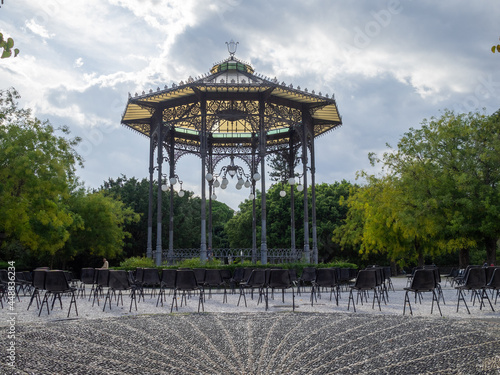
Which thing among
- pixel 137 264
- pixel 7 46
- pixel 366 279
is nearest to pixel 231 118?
pixel 137 264

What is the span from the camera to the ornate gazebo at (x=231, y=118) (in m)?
20.1

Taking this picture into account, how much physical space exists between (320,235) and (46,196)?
70.3ft

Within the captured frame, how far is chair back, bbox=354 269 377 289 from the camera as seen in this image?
11.1 meters

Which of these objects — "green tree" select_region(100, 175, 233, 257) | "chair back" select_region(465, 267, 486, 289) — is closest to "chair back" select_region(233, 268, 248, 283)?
"chair back" select_region(465, 267, 486, 289)

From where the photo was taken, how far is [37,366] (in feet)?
18.3

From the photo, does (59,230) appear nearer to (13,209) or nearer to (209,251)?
(13,209)

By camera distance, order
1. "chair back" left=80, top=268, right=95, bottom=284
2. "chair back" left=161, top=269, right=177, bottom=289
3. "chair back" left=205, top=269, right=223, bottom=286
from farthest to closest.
→ 1. "chair back" left=80, top=268, right=95, bottom=284
2. "chair back" left=205, top=269, right=223, bottom=286
3. "chair back" left=161, top=269, right=177, bottom=289

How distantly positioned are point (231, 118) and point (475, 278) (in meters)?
14.1

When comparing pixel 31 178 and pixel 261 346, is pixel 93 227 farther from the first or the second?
pixel 261 346

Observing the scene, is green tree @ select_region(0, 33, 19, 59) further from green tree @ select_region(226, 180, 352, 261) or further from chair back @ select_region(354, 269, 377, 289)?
green tree @ select_region(226, 180, 352, 261)

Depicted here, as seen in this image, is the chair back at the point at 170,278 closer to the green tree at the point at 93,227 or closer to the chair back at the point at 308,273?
the chair back at the point at 308,273

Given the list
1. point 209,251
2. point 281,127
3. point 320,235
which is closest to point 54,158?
point 209,251

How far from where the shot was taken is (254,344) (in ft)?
22.2

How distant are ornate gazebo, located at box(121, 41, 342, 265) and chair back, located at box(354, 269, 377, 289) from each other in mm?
8310
